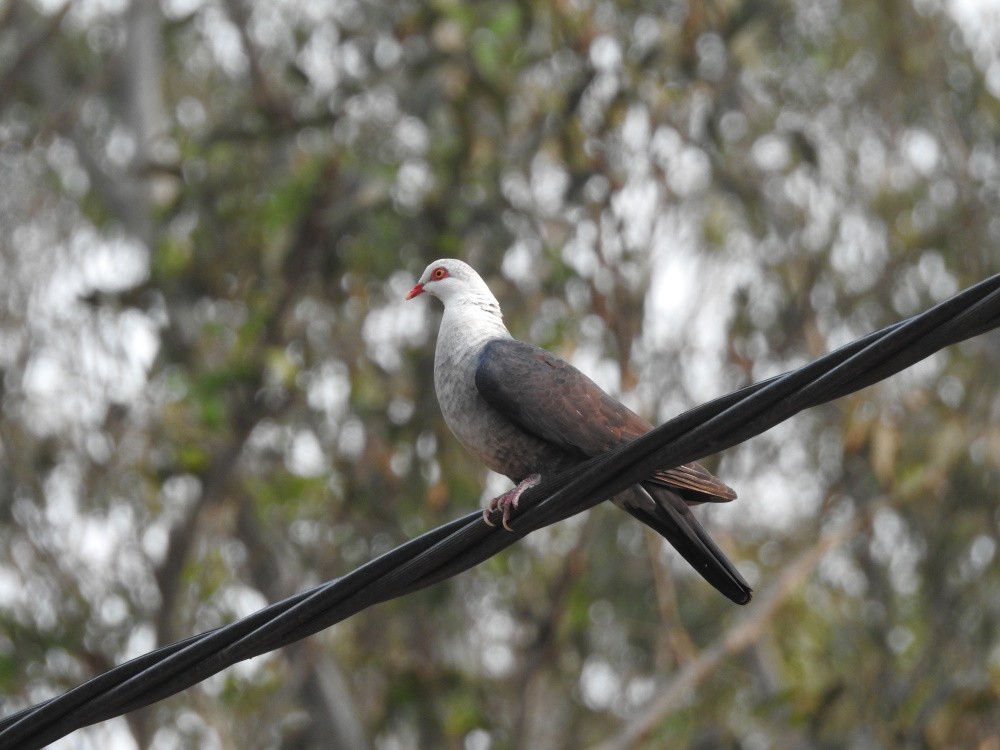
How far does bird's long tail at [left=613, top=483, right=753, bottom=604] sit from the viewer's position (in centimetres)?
339

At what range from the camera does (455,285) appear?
4.71m

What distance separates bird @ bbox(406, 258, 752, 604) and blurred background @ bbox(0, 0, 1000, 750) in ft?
9.89

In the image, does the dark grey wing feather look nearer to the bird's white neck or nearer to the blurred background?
the bird's white neck

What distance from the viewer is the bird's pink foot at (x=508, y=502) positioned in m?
3.10

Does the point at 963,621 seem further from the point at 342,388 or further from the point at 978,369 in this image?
the point at 342,388

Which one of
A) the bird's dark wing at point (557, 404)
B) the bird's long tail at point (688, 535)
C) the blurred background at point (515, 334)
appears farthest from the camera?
the blurred background at point (515, 334)

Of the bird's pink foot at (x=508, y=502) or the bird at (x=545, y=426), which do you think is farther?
the bird at (x=545, y=426)

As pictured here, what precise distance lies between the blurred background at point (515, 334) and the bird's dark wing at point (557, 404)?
10.5ft

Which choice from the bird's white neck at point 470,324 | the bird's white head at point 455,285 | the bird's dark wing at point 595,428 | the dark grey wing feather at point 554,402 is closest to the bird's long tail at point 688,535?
the bird's dark wing at point 595,428

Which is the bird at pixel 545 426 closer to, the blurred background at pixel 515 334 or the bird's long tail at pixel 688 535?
the bird's long tail at pixel 688 535

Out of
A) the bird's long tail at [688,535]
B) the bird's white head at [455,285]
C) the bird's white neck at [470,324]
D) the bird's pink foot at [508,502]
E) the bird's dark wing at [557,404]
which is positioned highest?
the bird's white head at [455,285]

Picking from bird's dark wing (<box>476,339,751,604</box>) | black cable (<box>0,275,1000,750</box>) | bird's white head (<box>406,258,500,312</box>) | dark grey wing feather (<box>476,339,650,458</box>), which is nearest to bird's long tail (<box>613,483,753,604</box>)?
bird's dark wing (<box>476,339,751,604</box>)

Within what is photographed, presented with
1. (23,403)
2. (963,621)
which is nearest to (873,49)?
(963,621)

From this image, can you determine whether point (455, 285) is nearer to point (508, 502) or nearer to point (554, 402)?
point (554, 402)
